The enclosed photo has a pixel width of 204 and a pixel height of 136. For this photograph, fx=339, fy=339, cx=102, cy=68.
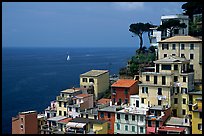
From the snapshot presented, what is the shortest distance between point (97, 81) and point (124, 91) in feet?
6.14

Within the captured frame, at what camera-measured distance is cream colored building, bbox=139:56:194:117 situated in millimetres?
11445

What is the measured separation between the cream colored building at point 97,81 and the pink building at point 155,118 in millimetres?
3809

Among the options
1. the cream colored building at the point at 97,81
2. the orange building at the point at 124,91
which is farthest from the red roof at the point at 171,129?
the cream colored building at the point at 97,81

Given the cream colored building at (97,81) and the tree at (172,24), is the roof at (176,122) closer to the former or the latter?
the cream colored building at (97,81)

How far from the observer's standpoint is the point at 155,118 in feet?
34.9

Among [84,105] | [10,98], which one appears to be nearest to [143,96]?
[84,105]

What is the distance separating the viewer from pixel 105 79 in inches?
588

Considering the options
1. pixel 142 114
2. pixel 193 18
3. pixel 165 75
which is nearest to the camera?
pixel 142 114

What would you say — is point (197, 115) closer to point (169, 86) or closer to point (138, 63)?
point (169, 86)

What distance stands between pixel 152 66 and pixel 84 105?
3382mm

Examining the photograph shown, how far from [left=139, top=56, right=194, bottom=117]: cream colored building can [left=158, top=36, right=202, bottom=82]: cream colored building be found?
0.89 m

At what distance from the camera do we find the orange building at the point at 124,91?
12711 mm

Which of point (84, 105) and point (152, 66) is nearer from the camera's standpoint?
point (84, 105)

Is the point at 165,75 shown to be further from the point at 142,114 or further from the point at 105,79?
the point at 105,79
